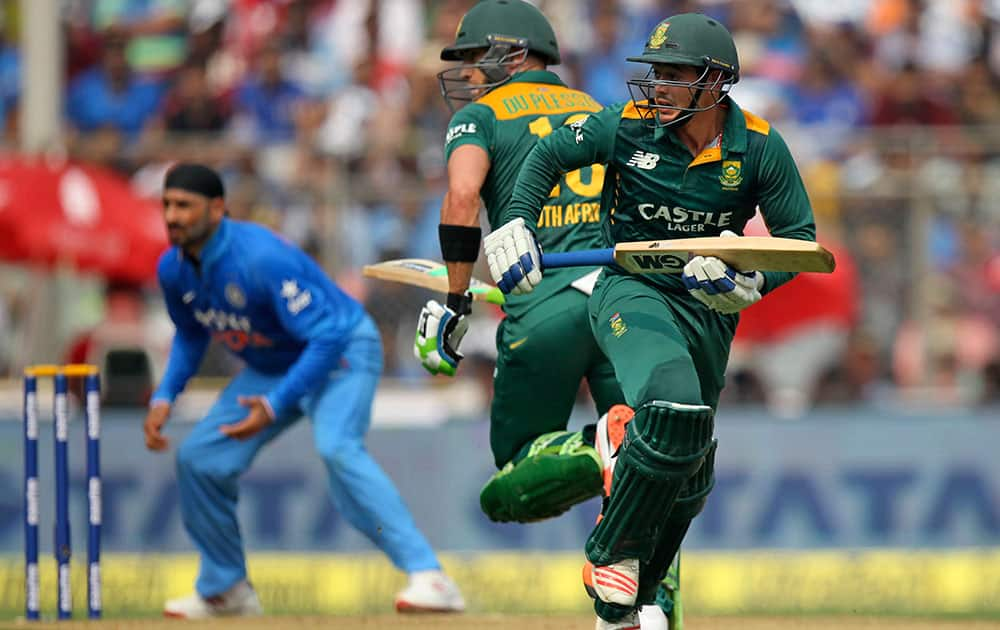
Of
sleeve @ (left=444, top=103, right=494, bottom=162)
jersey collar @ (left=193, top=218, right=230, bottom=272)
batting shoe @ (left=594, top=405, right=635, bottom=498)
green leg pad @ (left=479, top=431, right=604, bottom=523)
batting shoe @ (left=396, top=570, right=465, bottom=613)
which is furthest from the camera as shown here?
Result: jersey collar @ (left=193, top=218, right=230, bottom=272)

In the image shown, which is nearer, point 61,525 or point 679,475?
point 679,475

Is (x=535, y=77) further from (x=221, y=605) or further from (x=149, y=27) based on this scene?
(x=149, y=27)

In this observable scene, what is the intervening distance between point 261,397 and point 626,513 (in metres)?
2.94

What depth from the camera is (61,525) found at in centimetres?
788

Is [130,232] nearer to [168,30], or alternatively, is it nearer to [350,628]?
[168,30]

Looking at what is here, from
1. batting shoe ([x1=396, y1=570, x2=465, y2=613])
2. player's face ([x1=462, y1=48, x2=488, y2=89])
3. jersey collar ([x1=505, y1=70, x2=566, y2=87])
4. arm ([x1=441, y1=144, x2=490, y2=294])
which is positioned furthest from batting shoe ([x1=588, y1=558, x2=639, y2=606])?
batting shoe ([x1=396, y1=570, x2=465, y2=613])

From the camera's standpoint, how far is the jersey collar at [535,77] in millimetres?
7066

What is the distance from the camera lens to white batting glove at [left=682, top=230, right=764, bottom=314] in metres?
5.66

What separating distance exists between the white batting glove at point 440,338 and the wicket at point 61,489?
200 centimetres

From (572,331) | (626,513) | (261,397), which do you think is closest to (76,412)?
(261,397)

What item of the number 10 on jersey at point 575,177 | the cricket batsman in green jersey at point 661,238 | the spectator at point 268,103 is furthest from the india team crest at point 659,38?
the spectator at point 268,103

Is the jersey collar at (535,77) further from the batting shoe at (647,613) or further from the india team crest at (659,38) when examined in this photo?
the batting shoe at (647,613)

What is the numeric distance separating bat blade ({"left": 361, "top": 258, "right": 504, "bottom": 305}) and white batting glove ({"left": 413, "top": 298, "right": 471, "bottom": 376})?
33 cm

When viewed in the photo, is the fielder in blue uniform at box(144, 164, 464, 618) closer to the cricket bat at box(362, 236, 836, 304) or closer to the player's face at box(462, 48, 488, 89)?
the player's face at box(462, 48, 488, 89)
